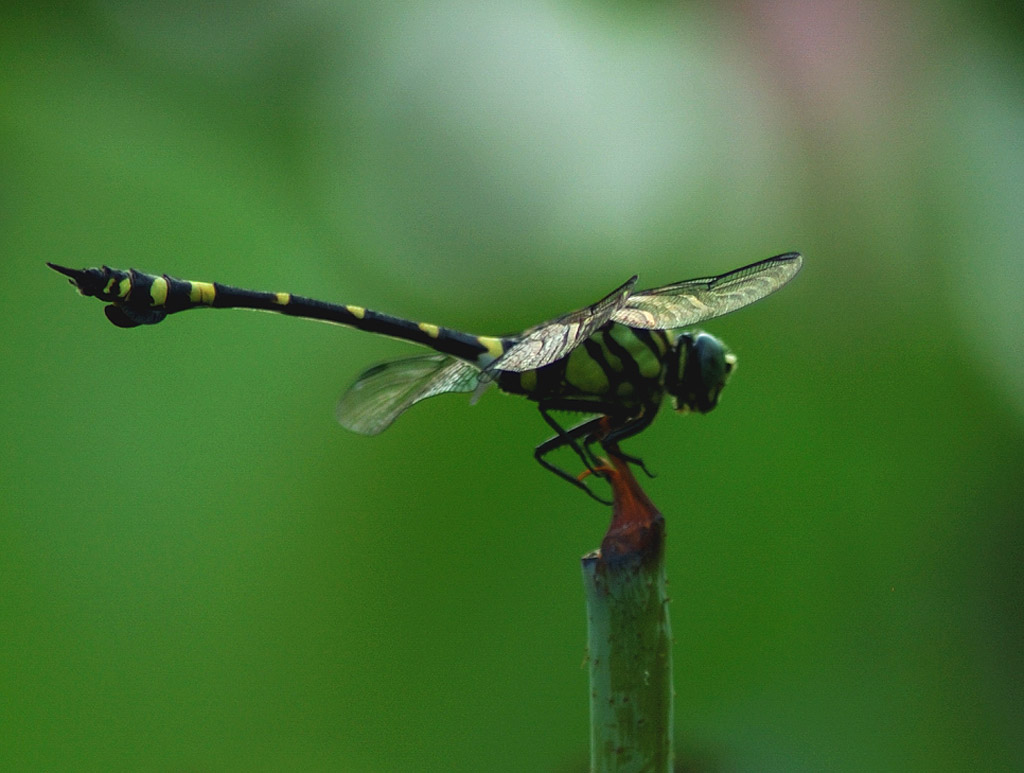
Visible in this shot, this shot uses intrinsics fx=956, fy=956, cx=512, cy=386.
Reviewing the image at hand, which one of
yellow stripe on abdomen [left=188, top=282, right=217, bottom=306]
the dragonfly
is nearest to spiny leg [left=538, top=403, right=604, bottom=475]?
the dragonfly

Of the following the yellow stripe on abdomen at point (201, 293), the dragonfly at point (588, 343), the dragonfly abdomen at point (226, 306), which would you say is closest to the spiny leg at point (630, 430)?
the dragonfly at point (588, 343)

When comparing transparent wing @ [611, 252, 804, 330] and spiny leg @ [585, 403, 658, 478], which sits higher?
transparent wing @ [611, 252, 804, 330]

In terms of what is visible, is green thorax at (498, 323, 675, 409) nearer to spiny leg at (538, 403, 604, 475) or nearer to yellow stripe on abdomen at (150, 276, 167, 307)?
spiny leg at (538, 403, 604, 475)

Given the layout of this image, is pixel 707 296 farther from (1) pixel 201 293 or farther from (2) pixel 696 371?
(1) pixel 201 293

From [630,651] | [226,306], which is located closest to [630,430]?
[630,651]

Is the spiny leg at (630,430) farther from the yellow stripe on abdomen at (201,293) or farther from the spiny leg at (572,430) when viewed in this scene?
the yellow stripe on abdomen at (201,293)

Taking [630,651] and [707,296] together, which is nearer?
[630,651]

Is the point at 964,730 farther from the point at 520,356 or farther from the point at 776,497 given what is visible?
the point at 520,356
